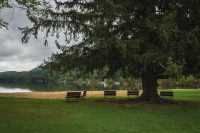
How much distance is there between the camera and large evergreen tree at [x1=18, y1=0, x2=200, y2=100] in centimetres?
2791

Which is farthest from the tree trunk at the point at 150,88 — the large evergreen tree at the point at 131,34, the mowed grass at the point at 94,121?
the mowed grass at the point at 94,121

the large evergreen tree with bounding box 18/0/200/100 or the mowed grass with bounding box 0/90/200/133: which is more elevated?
the large evergreen tree with bounding box 18/0/200/100

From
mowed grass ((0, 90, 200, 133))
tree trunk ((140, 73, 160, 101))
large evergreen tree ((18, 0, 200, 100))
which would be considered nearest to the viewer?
mowed grass ((0, 90, 200, 133))

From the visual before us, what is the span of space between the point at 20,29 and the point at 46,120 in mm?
13942

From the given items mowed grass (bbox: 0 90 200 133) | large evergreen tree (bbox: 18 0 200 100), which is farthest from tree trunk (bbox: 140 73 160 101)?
mowed grass (bbox: 0 90 200 133)

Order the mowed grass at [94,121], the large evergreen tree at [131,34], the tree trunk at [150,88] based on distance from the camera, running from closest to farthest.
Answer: the mowed grass at [94,121], the large evergreen tree at [131,34], the tree trunk at [150,88]

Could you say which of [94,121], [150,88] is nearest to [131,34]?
[150,88]

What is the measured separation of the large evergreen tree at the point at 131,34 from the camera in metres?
27.9

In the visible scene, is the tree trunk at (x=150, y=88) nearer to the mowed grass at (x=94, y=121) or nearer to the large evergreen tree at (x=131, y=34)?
the large evergreen tree at (x=131, y=34)

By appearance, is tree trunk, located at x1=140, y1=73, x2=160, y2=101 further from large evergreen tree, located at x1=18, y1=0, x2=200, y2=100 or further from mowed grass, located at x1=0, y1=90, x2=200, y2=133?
mowed grass, located at x1=0, y1=90, x2=200, y2=133

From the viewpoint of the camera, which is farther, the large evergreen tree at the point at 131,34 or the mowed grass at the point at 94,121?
the large evergreen tree at the point at 131,34

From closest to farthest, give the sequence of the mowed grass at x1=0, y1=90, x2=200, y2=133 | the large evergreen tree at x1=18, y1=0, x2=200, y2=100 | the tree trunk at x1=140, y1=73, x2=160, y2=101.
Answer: the mowed grass at x1=0, y1=90, x2=200, y2=133, the large evergreen tree at x1=18, y1=0, x2=200, y2=100, the tree trunk at x1=140, y1=73, x2=160, y2=101

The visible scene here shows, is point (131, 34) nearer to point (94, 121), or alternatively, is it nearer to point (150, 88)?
point (150, 88)

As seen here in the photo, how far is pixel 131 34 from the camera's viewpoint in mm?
30641
